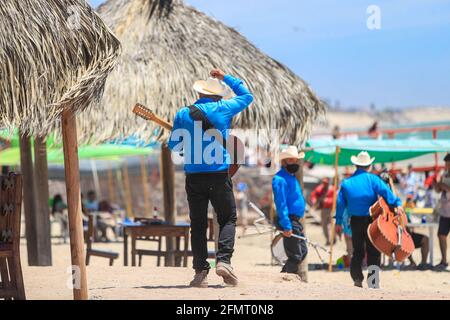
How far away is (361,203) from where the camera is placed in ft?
35.2

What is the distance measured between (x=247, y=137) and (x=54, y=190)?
20.4 metres

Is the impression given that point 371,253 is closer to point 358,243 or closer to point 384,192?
point 358,243

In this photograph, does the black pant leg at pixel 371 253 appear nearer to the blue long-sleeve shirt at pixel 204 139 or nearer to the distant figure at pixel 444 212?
the blue long-sleeve shirt at pixel 204 139

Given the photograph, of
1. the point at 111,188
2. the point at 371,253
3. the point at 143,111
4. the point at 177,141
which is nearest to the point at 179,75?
the point at 143,111

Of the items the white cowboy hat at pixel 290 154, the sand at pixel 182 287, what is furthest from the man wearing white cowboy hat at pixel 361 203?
the sand at pixel 182 287

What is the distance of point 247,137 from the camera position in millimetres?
12227

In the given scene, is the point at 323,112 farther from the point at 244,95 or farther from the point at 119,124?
the point at 244,95

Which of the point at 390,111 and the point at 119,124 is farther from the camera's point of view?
the point at 390,111

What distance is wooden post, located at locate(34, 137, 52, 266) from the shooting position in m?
12.8

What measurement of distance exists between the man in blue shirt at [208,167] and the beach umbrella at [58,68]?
88 centimetres

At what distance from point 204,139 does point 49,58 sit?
147cm

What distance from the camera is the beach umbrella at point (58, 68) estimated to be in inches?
288

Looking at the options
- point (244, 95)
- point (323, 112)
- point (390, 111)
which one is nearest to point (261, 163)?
point (323, 112)

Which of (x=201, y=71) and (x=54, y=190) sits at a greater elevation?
(x=201, y=71)
